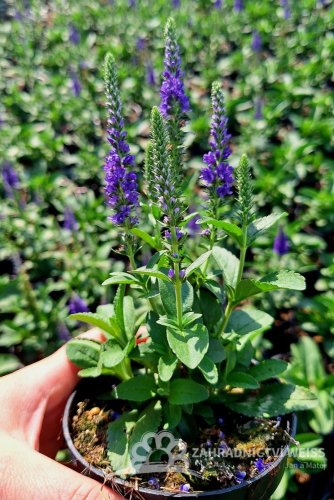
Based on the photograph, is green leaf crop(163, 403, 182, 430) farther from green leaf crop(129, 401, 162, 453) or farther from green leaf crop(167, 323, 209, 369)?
green leaf crop(167, 323, 209, 369)

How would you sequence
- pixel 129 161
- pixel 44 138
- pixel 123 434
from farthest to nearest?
pixel 44 138, pixel 123 434, pixel 129 161

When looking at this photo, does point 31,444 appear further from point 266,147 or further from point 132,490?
point 266,147

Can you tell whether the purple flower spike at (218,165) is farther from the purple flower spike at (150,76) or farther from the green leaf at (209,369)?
the purple flower spike at (150,76)

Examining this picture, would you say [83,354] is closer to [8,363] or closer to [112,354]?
[112,354]

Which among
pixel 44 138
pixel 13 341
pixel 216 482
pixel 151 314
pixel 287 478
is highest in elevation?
pixel 44 138

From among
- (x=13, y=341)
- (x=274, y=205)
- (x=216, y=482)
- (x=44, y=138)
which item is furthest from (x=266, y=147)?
(x=216, y=482)

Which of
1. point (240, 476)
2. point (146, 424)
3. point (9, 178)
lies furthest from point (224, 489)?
point (9, 178)

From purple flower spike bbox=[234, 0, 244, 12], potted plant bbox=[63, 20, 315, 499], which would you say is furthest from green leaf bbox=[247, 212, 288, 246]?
purple flower spike bbox=[234, 0, 244, 12]
